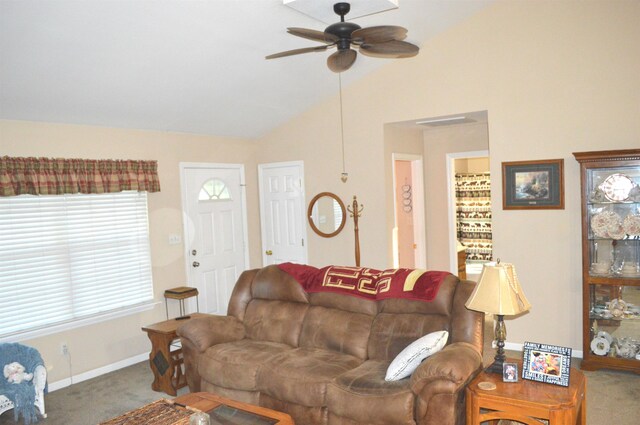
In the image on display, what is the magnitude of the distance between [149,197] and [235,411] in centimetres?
294

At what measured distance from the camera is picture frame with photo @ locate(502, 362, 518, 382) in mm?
2844

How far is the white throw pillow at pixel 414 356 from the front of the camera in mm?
3078

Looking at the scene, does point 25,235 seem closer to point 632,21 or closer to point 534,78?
point 534,78

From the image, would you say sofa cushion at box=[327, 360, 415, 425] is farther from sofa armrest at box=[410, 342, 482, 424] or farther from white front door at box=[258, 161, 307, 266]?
white front door at box=[258, 161, 307, 266]

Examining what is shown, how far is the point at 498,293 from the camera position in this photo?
9.43ft

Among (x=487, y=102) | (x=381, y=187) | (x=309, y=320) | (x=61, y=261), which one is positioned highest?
(x=487, y=102)

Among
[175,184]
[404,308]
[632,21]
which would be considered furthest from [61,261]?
[632,21]

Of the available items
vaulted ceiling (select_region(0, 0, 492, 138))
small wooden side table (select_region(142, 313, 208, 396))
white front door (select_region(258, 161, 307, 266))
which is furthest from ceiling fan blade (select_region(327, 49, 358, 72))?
white front door (select_region(258, 161, 307, 266))

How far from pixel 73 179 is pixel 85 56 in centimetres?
131

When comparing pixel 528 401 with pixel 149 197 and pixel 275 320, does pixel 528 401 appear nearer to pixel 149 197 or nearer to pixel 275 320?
pixel 275 320

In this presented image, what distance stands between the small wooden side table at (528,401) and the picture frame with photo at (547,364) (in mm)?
34

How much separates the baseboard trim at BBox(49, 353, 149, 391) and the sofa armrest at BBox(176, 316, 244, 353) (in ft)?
4.57

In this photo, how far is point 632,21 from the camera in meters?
4.25

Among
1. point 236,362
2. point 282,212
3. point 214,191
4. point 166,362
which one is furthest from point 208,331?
point 282,212
